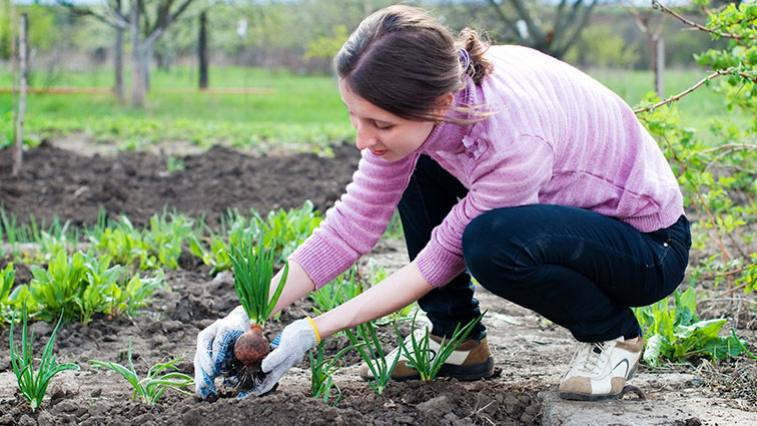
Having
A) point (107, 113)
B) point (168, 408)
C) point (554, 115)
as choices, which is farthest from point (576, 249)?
point (107, 113)

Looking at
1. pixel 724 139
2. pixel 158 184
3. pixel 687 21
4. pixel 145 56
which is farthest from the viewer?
pixel 145 56

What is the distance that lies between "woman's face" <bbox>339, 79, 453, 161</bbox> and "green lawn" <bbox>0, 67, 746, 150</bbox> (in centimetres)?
305

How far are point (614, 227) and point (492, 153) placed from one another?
45 centimetres

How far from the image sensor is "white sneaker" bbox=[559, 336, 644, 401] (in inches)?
101

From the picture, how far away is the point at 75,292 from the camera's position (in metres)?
3.34

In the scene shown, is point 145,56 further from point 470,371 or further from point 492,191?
point 492,191

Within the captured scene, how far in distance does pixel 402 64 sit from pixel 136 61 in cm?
1577

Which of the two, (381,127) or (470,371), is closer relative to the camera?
(381,127)

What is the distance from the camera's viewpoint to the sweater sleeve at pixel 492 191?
2252 millimetres

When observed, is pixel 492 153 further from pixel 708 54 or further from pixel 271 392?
pixel 708 54

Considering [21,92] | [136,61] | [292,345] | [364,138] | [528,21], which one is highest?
[528,21]

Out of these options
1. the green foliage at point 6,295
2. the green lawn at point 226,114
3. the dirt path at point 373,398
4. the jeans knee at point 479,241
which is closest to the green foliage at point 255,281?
the dirt path at point 373,398

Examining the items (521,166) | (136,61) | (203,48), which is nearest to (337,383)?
(521,166)

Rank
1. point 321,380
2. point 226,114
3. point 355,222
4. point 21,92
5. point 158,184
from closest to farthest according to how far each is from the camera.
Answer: point 321,380 < point 355,222 < point 21,92 < point 158,184 < point 226,114
